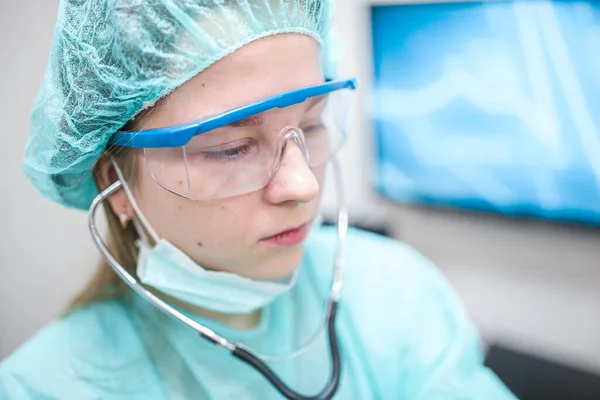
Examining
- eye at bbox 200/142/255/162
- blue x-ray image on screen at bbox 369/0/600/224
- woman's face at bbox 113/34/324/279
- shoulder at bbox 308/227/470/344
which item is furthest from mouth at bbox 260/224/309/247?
blue x-ray image on screen at bbox 369/0/600/224

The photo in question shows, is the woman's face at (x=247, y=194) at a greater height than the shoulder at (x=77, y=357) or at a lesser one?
greater

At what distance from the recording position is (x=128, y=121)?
2.15ft

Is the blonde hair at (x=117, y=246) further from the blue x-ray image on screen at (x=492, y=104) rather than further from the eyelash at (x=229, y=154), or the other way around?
the blue x-ray image on screen at (x=492, y=104)

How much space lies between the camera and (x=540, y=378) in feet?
4.56

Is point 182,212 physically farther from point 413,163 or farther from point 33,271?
point 413,163

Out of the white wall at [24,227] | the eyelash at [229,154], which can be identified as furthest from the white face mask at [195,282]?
the white wall at [24,227]

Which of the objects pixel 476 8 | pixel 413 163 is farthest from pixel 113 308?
pixel 476 8

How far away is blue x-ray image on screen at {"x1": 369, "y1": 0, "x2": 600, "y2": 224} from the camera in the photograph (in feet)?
4.26

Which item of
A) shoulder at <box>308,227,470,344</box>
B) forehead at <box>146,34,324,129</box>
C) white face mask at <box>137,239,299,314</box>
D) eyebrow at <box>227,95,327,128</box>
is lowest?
shoulder at <box>308,227,470,344</box>

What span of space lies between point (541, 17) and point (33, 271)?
Result: 1.54 m

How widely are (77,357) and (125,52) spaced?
491 mm

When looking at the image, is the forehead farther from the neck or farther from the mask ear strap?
the neck

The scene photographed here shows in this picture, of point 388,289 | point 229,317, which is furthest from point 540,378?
point 229,317

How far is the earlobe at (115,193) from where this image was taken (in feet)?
2.30
